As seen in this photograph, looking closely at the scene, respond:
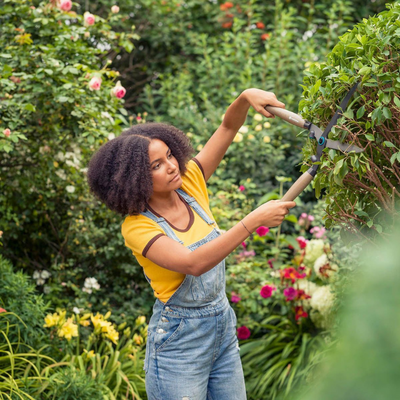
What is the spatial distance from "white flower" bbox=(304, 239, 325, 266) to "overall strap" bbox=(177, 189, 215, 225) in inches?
63.5

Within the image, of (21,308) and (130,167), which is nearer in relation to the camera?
(130,167)

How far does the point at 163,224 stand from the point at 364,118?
31.1 inches

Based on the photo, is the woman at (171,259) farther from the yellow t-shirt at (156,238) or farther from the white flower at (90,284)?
the white flower at (90,284)

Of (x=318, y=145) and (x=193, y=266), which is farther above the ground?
(x=318, y=145)

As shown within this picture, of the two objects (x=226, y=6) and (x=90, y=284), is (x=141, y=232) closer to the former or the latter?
(x=90, y=284)

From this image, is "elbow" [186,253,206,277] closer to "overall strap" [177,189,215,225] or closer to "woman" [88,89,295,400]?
"woman" [88,89,295,400]

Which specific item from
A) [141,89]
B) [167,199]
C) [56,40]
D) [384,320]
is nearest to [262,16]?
[141,89]

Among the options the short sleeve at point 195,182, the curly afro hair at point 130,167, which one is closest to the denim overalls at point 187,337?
the curly afro hair at point 130,167

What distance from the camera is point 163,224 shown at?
1927 millimetres

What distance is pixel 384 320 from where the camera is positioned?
0.31m

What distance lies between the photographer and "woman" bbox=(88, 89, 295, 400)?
1.88 metres

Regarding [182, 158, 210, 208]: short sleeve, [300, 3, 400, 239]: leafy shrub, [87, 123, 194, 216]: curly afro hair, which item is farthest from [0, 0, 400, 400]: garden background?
[87, 123, 194, 216]: curly afro hair

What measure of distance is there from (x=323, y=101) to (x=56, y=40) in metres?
2.00

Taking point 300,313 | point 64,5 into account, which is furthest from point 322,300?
point 64,5
